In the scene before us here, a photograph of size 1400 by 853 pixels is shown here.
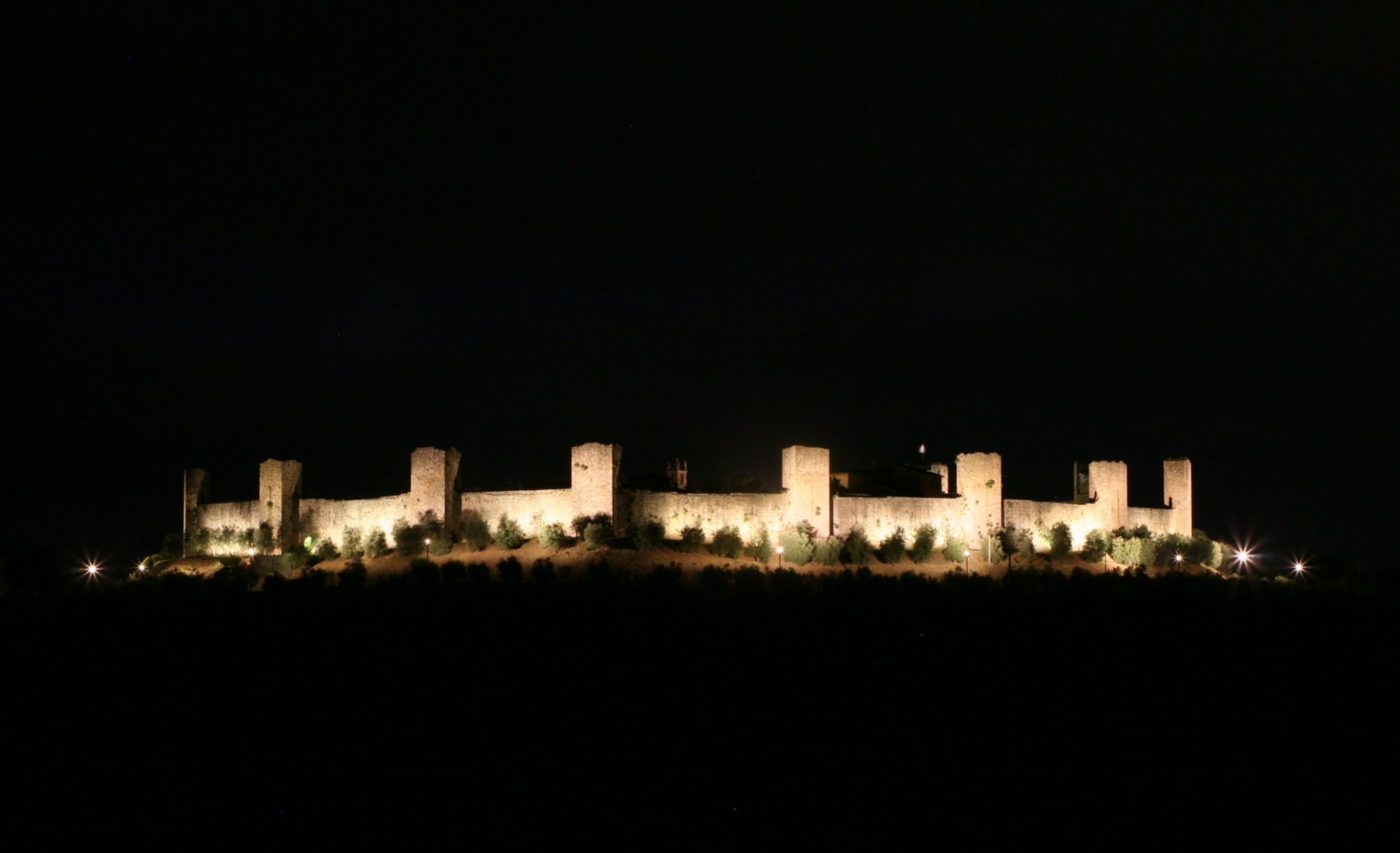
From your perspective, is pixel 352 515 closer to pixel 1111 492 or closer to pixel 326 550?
pixel 326 550

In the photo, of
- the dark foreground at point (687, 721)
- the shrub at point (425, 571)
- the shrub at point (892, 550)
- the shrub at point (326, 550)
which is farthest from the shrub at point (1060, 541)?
the shrub at point (326, 550)

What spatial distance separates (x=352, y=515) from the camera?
3191cm

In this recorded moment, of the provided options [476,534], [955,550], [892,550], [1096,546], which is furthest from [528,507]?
[1096,546]

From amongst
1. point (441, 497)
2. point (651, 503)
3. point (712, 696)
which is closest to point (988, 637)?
point (712, 696)

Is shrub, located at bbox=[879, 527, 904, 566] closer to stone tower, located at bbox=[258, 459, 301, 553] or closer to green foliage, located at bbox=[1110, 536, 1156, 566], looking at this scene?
green foliage, located at bbox=[1110, 536, 1156, 566]

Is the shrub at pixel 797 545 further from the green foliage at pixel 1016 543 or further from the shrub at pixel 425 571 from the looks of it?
the shrub at pixel 425 571

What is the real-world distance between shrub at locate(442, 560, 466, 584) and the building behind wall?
273 cm

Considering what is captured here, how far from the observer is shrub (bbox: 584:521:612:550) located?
28281 mm

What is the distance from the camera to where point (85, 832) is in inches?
556

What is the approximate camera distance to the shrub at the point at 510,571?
1047 inches

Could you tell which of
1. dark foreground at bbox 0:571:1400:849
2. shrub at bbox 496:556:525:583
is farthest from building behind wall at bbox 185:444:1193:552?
dark foreground at bbox 0:571:1400:849

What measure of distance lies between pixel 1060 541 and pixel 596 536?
13.2 metres

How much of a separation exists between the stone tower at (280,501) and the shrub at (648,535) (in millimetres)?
10280

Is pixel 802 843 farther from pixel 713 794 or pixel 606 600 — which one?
pixel 606 600
